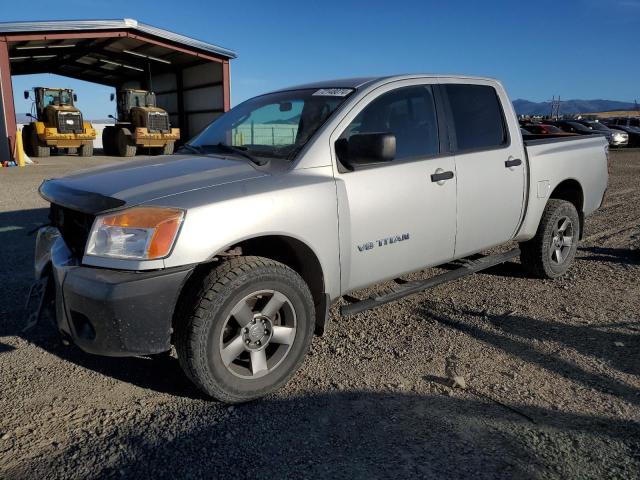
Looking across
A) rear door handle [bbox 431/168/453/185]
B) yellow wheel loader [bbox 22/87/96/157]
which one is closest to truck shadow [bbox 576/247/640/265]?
rear door handle [bbox 431/168/453/185]

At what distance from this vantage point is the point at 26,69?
97.2 feet

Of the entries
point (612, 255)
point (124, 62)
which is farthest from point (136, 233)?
point (124, 62)

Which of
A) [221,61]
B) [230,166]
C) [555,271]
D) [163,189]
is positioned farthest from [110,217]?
[221,61]

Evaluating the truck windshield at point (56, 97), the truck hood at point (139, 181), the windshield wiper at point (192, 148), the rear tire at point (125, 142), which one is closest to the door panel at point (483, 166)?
the truck hood at point (139, 181)

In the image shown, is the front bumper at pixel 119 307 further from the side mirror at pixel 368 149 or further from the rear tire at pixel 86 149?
the rear tire at pixel 86 149

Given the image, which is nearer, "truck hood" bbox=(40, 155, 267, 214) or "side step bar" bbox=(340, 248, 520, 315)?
"truck hood" bbox=(40, 155, 267, 214)

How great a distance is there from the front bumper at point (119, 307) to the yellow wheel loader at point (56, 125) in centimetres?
2224

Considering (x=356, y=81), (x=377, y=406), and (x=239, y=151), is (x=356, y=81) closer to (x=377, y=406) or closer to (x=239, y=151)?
(x=239, y=151)

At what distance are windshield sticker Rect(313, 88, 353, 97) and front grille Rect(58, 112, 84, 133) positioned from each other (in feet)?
71.5

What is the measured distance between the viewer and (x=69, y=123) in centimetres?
2244

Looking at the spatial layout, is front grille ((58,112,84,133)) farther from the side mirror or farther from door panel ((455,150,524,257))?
the side mirror

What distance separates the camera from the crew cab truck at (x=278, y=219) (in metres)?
2.53

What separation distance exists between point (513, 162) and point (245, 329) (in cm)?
270

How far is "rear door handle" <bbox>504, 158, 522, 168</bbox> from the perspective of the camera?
419 cm
